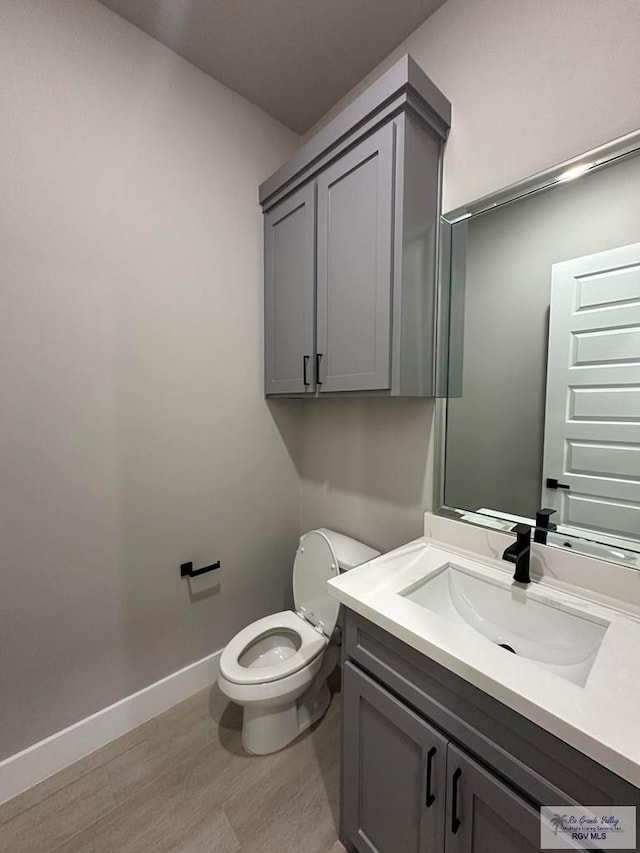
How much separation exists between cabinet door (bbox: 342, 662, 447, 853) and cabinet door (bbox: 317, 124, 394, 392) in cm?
94

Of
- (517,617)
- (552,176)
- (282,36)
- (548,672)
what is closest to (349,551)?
(517,617)

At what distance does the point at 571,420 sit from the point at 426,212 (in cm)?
A: 87

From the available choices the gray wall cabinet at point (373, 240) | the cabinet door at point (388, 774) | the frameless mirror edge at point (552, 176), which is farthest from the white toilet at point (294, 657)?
the frameless mirror edge at point (552, 176)

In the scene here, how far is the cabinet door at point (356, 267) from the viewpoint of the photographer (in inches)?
47.8

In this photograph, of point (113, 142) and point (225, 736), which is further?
point (225, 736)

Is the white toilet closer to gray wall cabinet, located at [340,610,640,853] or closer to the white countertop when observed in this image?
gray wall cabinet, located at [340,610,640,853]

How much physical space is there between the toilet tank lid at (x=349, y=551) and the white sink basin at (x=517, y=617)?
454mm

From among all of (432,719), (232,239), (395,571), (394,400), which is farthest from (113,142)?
(432,719)

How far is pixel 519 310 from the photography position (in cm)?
122

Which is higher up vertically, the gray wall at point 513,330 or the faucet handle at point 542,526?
the gray wall at point 513,330

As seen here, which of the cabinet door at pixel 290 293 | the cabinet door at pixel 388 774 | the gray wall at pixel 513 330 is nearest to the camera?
the cabinet door at pixel 388 774

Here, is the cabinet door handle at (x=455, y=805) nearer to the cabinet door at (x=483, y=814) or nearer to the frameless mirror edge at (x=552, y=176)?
the cabinet door at (x=483, y=814)

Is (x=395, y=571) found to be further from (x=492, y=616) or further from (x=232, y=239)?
(x=232, y=239)

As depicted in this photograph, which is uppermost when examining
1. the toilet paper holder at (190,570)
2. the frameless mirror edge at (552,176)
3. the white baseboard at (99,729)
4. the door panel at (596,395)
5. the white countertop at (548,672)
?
the frameless mirror edge at (552,176)
